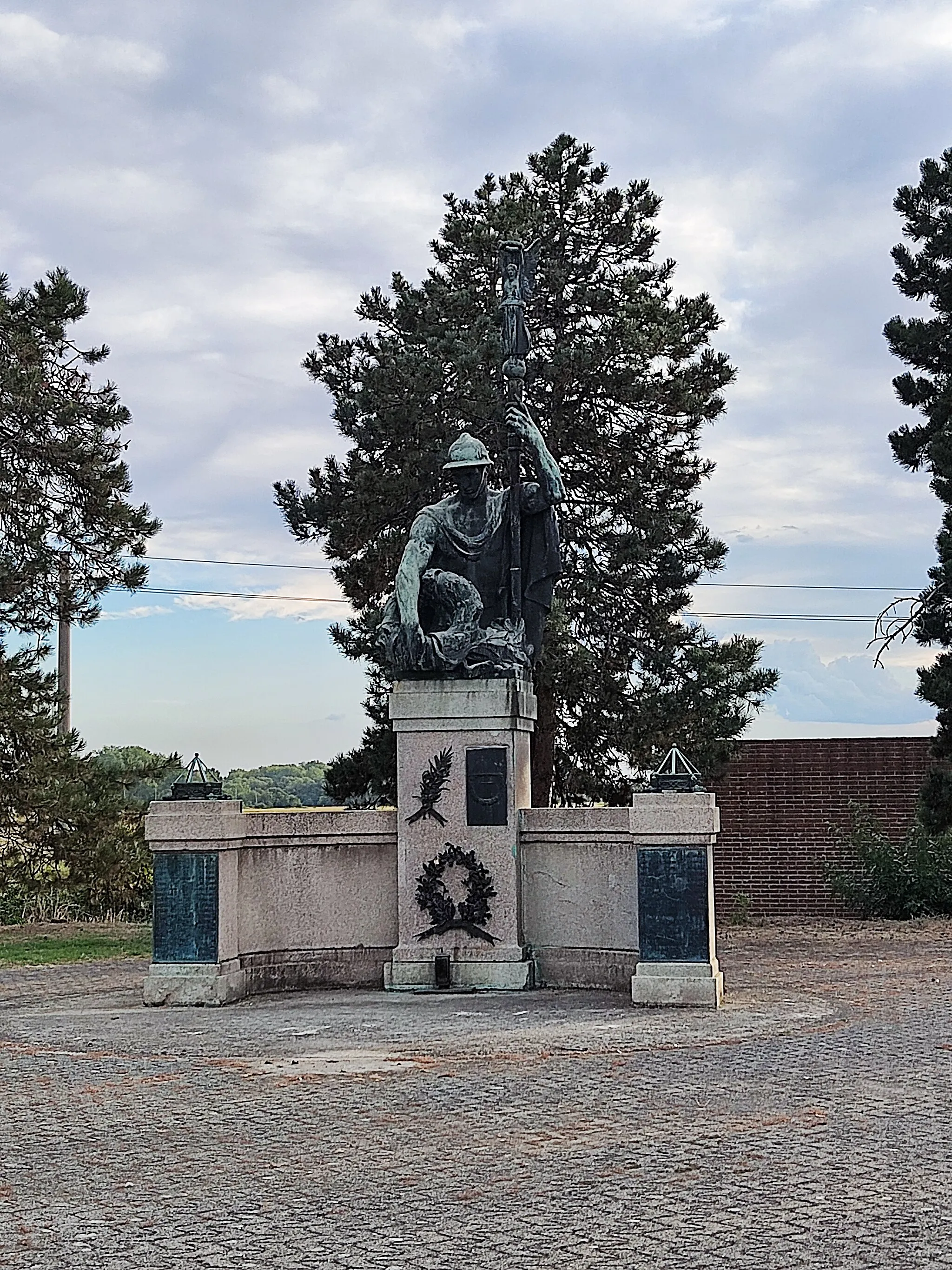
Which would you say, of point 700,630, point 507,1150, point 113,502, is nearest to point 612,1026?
point 507,1150

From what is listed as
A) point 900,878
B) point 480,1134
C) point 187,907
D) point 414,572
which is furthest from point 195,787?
point 900,878

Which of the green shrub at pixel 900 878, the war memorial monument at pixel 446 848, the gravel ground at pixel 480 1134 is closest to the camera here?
the gravel ground at pixel 480 1134

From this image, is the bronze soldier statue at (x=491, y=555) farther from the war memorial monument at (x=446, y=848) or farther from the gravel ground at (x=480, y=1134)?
the gravel ground at (x=480, y=1134)

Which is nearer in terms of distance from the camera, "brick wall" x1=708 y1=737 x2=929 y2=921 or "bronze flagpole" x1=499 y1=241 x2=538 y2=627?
"bronze flagpole" x1=499 y1=241 x2=538 y2=627

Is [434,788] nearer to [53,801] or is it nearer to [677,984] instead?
[677,984]

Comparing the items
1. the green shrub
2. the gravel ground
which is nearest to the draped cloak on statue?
the gravel ground

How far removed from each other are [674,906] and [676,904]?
23mm

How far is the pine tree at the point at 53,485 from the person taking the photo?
63.0 feet

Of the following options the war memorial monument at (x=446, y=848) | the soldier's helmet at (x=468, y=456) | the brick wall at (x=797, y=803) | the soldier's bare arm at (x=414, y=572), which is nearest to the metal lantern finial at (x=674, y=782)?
the war memorial monument at (x=446, y=848)

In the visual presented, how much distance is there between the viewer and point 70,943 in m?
18.0

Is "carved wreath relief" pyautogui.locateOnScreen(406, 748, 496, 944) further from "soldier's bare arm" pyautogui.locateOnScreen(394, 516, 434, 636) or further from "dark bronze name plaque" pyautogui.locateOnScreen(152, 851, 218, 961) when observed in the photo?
"dark bronze name plaque" pyautogui.locateOnScreen(152, 851, 218, 961)

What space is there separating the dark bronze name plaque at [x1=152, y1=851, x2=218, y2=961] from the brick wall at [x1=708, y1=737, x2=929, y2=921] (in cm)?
1125

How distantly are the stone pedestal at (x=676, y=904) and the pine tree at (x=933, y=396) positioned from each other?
8.53 m

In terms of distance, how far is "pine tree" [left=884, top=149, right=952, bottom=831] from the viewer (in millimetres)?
18609
